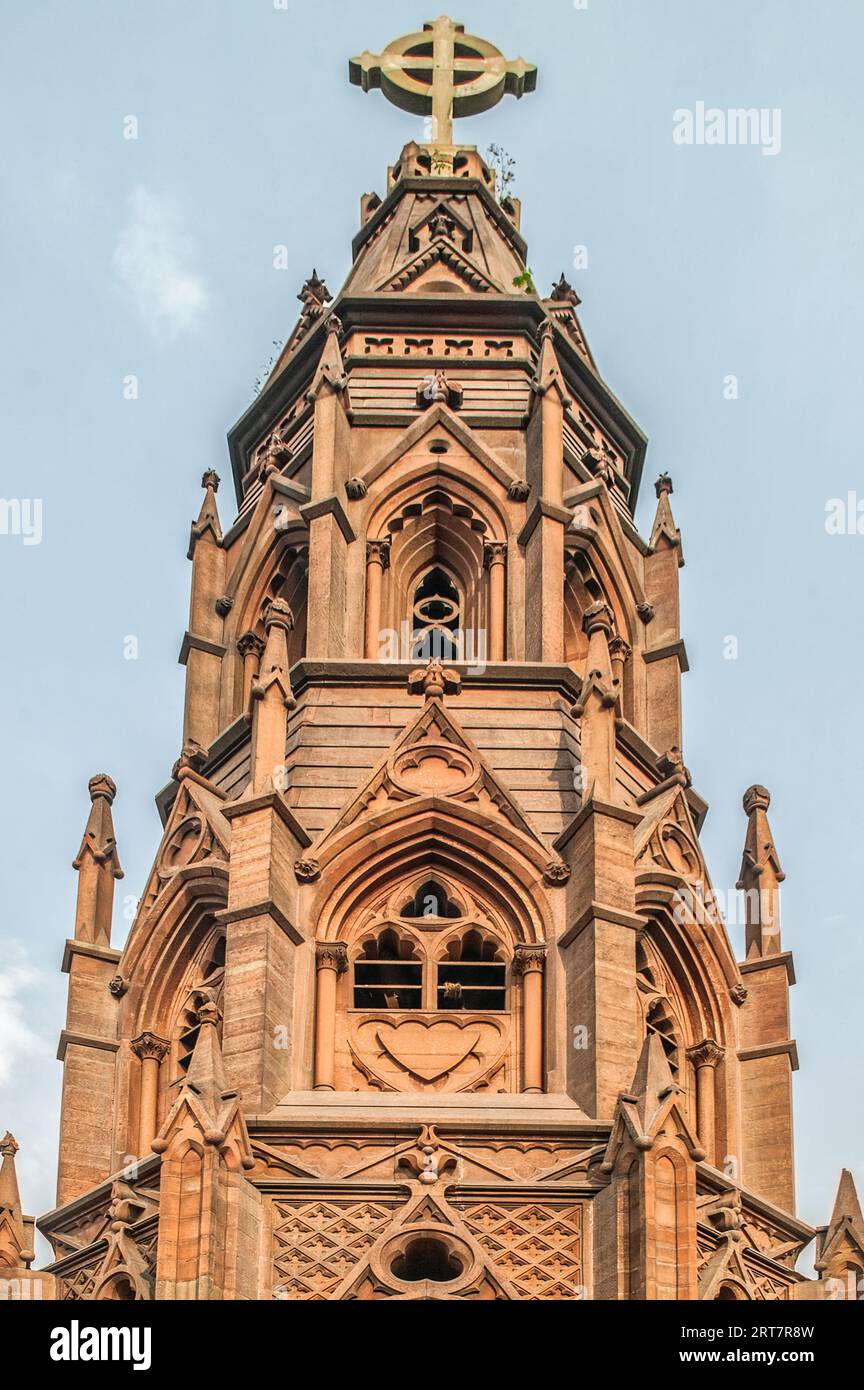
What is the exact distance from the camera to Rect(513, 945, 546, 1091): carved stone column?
3766 cm

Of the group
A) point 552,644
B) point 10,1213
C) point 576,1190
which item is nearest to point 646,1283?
point 576,1190

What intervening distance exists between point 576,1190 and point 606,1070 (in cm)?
155

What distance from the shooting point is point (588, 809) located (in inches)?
1528

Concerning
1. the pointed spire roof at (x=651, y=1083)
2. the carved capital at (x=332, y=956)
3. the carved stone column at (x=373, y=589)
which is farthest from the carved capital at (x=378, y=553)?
the pointed spire roof at (x=651, y=1083)

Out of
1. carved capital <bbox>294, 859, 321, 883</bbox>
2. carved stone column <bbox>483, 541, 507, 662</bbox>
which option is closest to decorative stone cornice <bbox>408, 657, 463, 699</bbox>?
carved stone column <bbox>483, 541, 507, 662</bbox>

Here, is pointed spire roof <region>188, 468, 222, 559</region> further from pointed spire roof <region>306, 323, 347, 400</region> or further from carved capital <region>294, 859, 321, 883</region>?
carved capital <region>294, 859, 321, 883</region>

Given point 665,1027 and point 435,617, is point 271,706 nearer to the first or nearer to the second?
point 435,617

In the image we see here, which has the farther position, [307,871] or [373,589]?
[373,589]

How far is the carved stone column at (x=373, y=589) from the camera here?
43.6 m

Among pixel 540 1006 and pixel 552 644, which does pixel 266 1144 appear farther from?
pixel 552 644

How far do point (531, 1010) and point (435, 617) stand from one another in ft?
27.2

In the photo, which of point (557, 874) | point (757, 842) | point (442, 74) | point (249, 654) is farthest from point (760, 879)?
point (442, 74)

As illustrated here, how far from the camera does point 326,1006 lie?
125 ft
